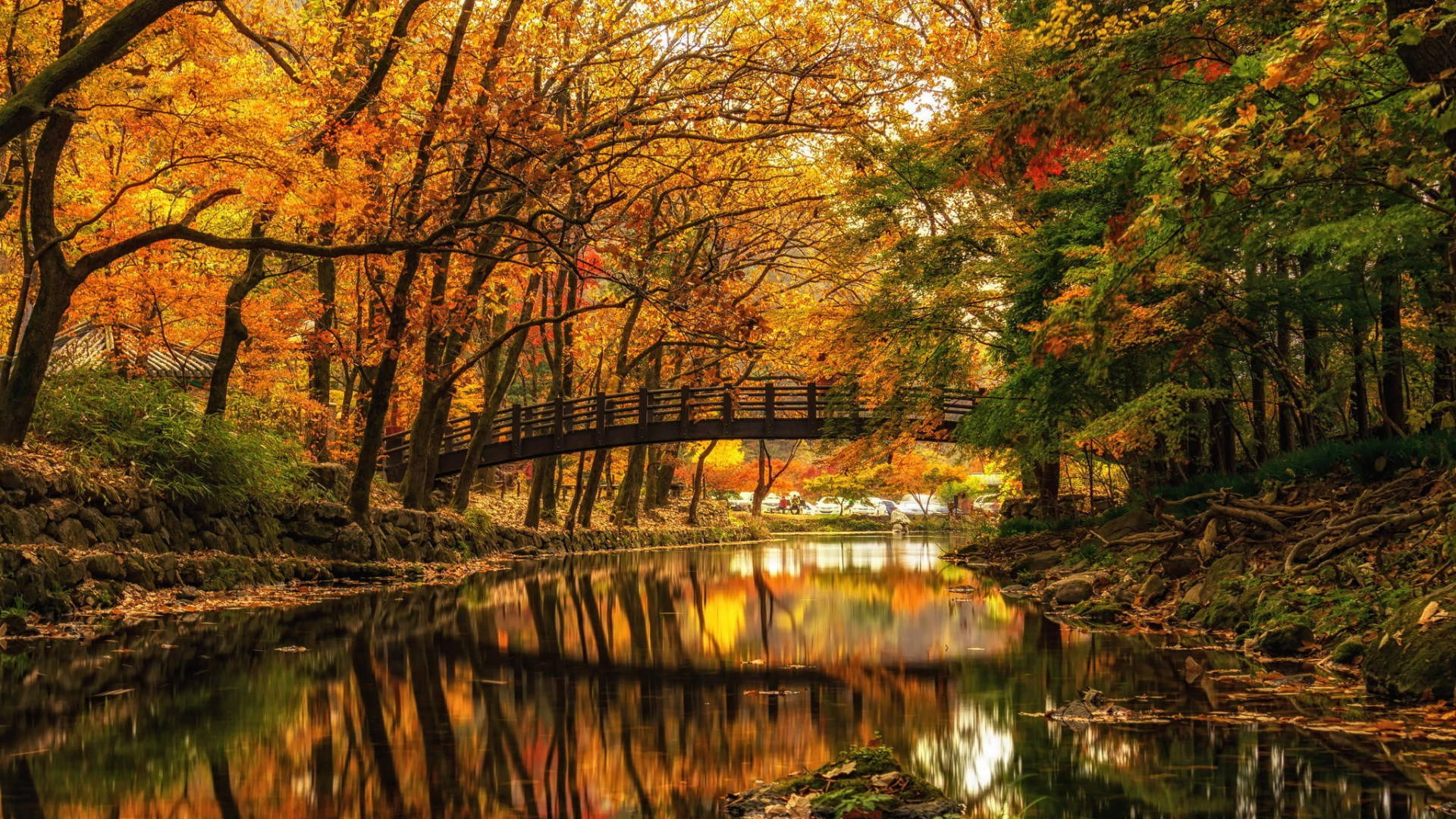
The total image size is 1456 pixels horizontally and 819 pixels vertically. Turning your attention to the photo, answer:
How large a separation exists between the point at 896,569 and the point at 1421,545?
1368cm

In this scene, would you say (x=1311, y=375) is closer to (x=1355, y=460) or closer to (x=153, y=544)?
(x=1355, y=460)

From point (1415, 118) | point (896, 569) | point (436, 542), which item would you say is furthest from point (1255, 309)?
point (436, 542)

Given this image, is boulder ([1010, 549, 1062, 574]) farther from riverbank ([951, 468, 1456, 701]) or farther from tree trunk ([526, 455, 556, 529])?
tree trunk ([526, 455, 556, 529])

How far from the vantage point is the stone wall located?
1017 cm

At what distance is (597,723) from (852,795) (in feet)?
7.29

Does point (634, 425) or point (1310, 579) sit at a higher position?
point (634, 425)

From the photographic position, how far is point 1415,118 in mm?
8031

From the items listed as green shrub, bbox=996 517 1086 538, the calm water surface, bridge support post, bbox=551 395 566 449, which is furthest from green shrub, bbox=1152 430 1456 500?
bridge support post, bbox=551 395 566 449

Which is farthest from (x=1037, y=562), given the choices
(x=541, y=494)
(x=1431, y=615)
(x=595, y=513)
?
(x=595, y=513)

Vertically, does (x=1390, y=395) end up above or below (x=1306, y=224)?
below

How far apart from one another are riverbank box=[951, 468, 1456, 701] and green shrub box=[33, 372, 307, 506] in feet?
31.3

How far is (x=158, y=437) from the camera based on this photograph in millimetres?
13336

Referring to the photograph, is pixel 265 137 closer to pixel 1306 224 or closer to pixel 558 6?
pixel 558 6

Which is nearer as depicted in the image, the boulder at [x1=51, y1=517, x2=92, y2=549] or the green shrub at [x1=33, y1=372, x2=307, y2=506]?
Answer: the boulder at [x1=51, y1=517, x2=92, y2=549]
